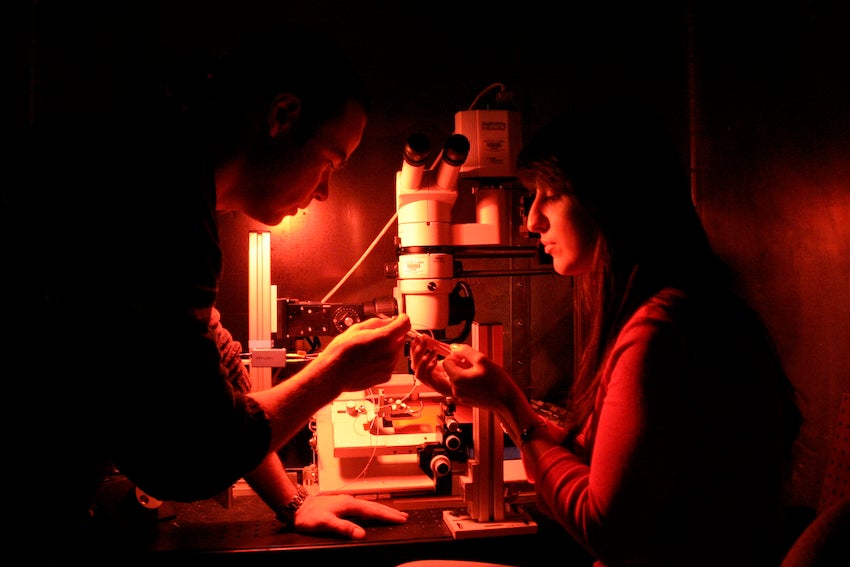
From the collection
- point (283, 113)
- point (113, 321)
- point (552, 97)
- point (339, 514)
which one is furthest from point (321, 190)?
point (552, 97)

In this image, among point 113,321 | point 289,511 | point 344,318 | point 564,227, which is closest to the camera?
point 113,321

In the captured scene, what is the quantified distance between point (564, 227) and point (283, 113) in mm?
593

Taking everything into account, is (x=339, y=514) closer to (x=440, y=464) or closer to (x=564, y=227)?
(x=440, y=464)

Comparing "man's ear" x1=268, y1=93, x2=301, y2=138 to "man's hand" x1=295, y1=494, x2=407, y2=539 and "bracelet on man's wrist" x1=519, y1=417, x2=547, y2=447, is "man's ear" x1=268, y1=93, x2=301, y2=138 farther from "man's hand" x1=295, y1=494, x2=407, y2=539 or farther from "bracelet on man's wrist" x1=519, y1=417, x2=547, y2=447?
"man's hand" x1=295, y1=494, x2=407, y2=539

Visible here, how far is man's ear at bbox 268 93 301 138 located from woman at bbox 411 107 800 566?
0.48 metres

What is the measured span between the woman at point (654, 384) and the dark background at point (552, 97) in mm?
869

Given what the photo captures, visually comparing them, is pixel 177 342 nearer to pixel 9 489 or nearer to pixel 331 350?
pixel 9 489

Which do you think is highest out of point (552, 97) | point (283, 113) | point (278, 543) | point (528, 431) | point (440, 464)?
point (552, 97)

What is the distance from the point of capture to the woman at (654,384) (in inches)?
35.6

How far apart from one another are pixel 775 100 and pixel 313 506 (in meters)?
1.89

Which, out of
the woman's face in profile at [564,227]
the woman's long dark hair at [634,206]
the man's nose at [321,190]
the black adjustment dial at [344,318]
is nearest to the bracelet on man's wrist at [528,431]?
the woman's long dark hair at [634,206]

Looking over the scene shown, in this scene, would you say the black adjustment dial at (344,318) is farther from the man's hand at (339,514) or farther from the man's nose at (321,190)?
the man's nose at (321,190)

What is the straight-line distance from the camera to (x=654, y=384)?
901 mm

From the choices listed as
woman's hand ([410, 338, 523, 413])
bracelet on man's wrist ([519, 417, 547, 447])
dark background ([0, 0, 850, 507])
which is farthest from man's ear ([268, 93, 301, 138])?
dark background ([0, 0, 850, 507])
